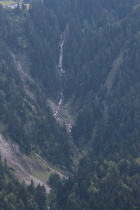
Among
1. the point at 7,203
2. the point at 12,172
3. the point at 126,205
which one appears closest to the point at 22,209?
the point at 7,203

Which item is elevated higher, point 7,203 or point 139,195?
point 139,195

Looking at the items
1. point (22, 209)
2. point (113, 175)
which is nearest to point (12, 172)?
point (22, 209)

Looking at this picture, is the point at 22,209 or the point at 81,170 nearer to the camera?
the point at 22,209

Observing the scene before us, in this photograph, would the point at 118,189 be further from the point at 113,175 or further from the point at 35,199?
the point at 35,199

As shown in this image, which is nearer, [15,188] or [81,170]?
[15,188]

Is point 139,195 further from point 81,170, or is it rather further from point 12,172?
point 12,172

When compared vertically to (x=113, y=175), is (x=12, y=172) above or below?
Result: below

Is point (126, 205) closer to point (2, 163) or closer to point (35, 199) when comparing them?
point (35, 199)
